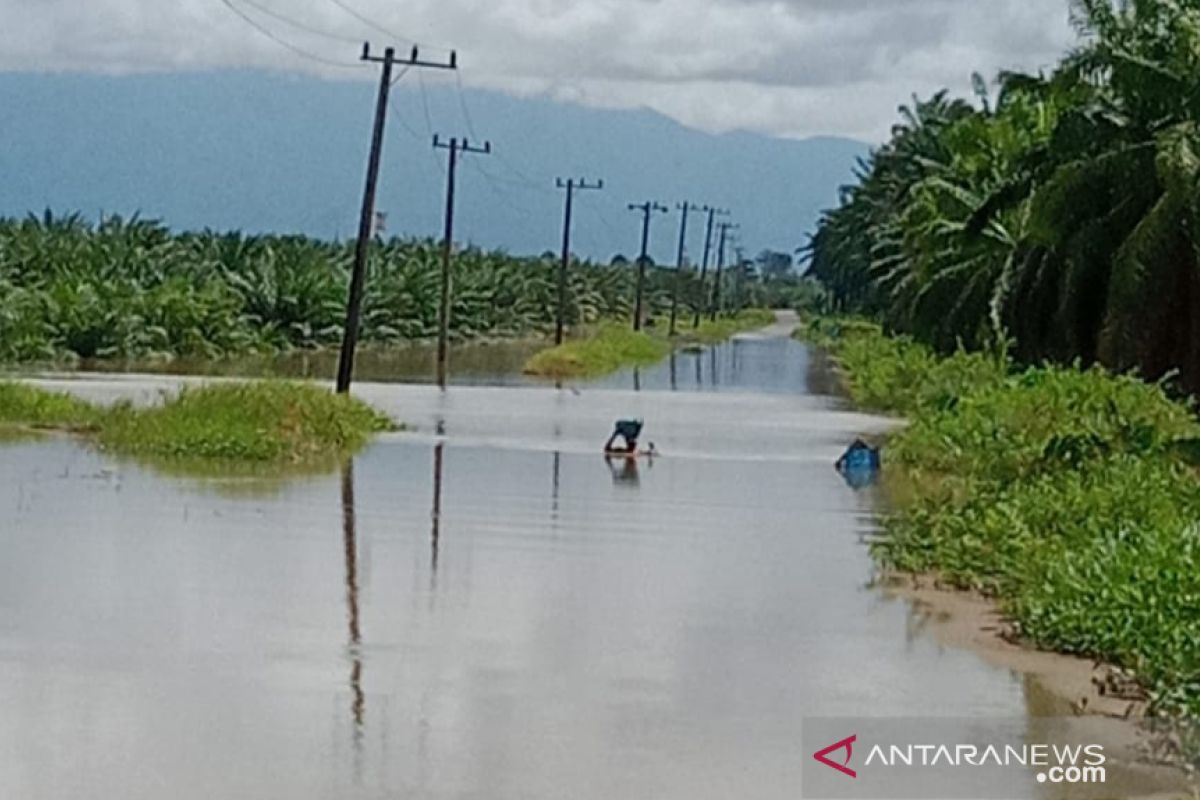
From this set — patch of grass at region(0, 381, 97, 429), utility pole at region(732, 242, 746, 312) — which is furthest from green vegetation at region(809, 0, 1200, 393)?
utility pole at region(732, 242, 746, 312)

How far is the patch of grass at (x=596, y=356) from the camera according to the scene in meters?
54.0

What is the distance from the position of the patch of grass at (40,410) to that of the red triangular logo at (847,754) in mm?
19738

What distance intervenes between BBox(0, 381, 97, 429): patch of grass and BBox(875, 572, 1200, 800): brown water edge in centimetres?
1555

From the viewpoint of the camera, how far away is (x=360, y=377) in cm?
4709

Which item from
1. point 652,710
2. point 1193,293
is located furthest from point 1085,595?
point 1193,293

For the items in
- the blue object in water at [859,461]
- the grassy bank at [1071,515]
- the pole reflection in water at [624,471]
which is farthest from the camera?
the blue object in water at [859,461]

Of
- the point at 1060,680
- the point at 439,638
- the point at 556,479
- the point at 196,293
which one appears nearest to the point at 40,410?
the point at 556,479

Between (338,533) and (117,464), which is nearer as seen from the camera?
(338,533)

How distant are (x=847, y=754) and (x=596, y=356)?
160 feet

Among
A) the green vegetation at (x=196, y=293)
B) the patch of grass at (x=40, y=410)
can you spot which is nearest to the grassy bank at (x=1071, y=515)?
the patch of grass at (x=40, y=410)

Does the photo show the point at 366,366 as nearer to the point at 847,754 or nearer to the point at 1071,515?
the point at 1071,515

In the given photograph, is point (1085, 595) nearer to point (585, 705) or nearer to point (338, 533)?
point (585, 705)

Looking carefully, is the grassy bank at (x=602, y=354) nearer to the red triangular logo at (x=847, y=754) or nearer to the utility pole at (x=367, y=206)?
Result: the utility pole at (x=367, y=206)

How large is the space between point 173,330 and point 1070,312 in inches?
1219
